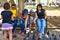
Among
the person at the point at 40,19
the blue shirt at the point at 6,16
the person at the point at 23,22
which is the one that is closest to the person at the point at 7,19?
the blue shirt at the point at 6,16

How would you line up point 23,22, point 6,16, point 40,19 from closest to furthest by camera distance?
1. point 6,16
2. point 40,19
3. point 23,22

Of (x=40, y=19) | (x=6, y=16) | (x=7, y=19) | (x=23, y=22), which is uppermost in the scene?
(x=6, y=16)

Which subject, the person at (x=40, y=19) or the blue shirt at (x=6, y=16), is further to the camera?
the person at (x=40, y=19)

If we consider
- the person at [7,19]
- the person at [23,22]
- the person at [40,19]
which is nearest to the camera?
the person at [7,19]

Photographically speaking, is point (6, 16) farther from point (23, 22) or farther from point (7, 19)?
point (23, 22)

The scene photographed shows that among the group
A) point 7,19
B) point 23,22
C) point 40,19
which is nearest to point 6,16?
point 7,19

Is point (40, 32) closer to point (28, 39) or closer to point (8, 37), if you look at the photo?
point (28, 39)

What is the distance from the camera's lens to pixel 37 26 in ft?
32.9

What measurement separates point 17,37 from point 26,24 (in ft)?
2.77

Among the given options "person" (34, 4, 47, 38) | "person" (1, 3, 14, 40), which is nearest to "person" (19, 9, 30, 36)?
"person" (34, 4, 47, 38)

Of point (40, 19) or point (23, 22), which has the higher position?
point (40, 19)

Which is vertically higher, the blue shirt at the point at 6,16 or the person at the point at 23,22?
the blue shirt at the point at 6,16

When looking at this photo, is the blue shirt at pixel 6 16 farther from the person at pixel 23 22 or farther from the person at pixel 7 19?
the person at pixel 23 22

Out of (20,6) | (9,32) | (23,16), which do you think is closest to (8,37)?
(9,32)
